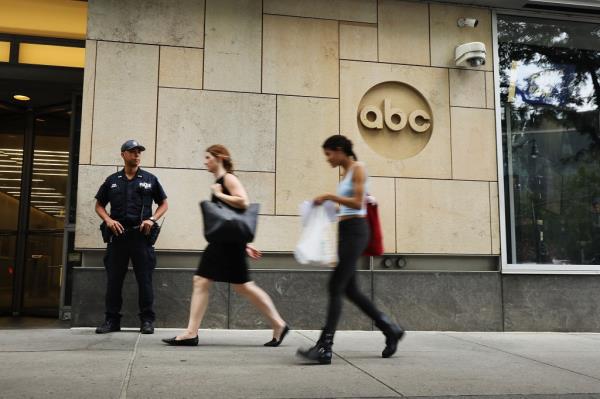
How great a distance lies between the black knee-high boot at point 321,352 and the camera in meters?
4.35

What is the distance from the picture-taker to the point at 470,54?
7.12 meters

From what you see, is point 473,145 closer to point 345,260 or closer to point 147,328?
point 345,260

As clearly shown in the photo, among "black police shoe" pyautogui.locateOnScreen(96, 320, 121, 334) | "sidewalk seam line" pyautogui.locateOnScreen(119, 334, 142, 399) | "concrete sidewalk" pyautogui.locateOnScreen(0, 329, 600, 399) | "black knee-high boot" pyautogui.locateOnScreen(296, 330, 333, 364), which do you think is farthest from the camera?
"black police shoe" pyautogui.locateOnScreen(96, 320, 121, 334)

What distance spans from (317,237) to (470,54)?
3.79 metres

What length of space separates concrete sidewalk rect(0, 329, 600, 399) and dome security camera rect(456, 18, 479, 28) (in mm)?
3892

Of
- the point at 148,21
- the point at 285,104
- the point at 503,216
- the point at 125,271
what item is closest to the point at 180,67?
the point at 148,21

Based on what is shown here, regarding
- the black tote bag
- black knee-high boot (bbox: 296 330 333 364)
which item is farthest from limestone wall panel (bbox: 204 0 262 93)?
black knee-high boot (bbox: 296 330 333 364)

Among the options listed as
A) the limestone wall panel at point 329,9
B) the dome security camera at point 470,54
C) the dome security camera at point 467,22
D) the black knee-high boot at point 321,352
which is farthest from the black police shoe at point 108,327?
the dome security camera at point 467,22

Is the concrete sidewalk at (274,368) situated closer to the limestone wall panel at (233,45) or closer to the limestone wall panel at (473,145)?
the limestone wall panel at (473,145)

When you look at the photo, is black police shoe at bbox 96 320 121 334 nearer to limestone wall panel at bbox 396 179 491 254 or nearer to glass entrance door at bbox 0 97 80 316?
glass entrance door at bbox 0 97 80 316

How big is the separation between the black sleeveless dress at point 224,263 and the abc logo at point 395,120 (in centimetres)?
266

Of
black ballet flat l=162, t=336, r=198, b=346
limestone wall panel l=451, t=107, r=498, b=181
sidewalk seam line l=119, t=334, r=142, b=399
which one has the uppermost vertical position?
limestone wall panel l=451, t=107, r=498, b=181

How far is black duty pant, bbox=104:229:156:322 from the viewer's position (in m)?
5.85

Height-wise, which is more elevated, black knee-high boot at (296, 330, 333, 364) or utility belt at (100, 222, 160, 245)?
utility belt at (100, 222, 160, 245)
